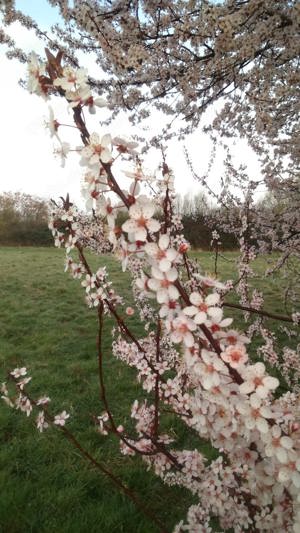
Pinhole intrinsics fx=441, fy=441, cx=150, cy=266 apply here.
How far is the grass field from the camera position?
10.2ft

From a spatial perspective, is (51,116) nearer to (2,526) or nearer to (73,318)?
(2,526)

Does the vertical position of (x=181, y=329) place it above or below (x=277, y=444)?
above

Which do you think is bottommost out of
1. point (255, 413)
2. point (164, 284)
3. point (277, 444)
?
point (277, 444)

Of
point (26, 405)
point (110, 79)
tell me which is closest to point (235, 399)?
point (26, 405)

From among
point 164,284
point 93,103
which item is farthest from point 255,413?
point 93,103

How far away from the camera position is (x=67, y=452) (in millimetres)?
4004

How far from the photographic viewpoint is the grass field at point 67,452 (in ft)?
10.2

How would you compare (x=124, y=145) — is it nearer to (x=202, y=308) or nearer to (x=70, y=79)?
(x=70, y=79)

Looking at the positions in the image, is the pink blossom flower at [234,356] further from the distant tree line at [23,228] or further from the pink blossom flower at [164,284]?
the distant tree line at [23,228]

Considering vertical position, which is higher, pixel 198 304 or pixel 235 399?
pixel 198 304

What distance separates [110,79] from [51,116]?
17.8 ft

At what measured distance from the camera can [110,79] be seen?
620 centimetres

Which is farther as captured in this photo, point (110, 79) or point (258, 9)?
point (110, 79)

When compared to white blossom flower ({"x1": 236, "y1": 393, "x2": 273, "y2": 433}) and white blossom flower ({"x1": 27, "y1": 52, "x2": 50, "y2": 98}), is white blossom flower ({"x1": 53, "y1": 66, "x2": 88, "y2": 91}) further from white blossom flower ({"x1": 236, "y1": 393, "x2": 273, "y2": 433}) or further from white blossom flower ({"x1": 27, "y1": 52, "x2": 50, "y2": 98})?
white blossom flower ({"x1": 236, "y1": 393, "x2": 273, "y2": 433})
